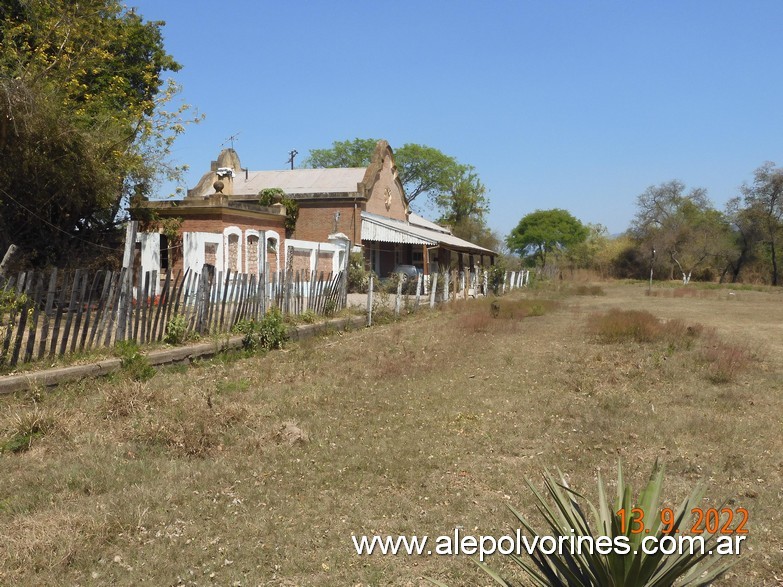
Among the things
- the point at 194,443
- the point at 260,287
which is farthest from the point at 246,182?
the point at 194,443

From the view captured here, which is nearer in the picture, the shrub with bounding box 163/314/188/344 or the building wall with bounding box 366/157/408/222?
the shrub with bounding box 163/314/188/344

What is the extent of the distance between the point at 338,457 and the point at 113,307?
5.22 m

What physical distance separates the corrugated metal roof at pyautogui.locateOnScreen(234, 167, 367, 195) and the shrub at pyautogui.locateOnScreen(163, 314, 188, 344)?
68.2ft

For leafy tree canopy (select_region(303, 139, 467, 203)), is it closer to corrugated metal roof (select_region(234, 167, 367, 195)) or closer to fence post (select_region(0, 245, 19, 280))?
corrugated metal roof (select_region(234, 167, 367, 195))

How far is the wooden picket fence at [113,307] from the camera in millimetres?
7980

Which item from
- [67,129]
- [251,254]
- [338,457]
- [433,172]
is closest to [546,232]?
[433,172]

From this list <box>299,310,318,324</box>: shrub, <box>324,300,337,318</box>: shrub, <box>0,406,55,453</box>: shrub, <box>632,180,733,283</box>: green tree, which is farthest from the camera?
<box>632,180,733,283</box>: green tree

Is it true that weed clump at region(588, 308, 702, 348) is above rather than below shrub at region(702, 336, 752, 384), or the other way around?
above

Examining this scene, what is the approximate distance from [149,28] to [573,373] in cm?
2003

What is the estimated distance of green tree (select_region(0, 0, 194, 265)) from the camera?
14344 millimetres

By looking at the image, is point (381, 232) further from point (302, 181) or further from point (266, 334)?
point (266, 334)

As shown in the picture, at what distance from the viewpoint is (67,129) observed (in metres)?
14.9

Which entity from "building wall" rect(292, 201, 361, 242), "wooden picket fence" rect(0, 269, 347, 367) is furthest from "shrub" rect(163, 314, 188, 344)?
"building wall" rect(292, 201, 361, 242)

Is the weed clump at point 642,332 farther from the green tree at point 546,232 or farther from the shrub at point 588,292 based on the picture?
the green tree at point 546,232
